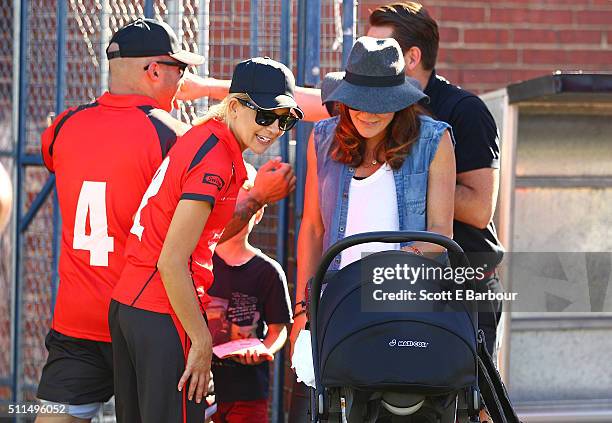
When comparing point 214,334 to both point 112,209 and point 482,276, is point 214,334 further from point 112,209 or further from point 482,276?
point 482,276

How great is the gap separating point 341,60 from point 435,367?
7.02 ft

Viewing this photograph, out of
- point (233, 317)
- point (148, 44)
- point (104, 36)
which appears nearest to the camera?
point (148, 44)

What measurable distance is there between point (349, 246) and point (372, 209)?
1.78ft

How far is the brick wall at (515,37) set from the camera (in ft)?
18.5

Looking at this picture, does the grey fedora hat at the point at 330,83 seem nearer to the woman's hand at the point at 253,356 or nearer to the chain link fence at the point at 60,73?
the chain link fence at the point at 60,73

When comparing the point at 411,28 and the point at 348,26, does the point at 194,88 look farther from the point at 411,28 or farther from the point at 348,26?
the point at 411,28

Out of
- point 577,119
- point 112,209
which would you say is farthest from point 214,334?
point 577,119

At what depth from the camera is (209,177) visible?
3.23m

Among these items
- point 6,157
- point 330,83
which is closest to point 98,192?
point 330,83

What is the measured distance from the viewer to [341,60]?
180 inches

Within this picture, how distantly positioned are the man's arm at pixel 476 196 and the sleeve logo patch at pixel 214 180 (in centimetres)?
89

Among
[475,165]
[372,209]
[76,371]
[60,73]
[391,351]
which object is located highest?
[60,73]

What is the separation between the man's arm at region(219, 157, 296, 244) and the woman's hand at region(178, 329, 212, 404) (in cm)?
78

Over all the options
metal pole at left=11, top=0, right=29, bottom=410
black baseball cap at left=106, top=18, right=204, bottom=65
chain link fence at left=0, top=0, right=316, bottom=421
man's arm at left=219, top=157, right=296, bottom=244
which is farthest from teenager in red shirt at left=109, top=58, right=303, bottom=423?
metal pole at left=11, top=0, right=29, bottom=410
